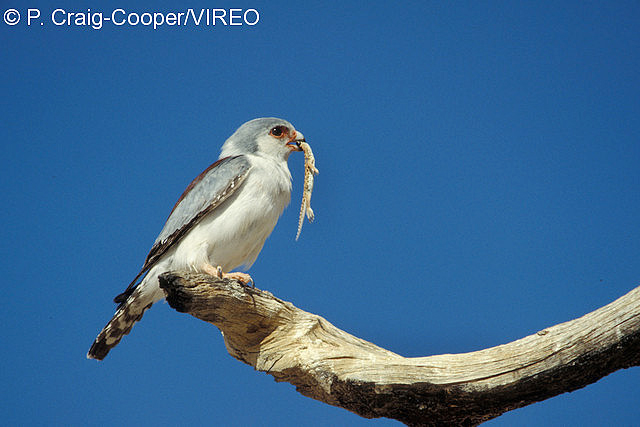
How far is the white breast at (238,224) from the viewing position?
16.3 ft

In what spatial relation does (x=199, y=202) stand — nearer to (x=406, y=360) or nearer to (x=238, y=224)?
(x=238, y=224)

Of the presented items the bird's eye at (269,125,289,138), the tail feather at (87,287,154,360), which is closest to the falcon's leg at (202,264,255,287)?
the tail feather at (87,287,154,360)

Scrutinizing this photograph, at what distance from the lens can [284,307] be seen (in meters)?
4.73

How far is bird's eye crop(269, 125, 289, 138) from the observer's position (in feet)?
18.5

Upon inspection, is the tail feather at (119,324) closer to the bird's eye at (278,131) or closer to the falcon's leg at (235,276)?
the falcon's leg at (235,276)

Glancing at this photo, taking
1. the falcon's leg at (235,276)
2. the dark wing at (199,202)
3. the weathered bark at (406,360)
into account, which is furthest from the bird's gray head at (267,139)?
the weathered bark at (406,360)

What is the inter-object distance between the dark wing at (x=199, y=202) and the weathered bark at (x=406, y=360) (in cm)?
85

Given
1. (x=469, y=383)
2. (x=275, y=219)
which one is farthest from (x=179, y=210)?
(x=469, y=383)

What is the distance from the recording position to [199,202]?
508cm

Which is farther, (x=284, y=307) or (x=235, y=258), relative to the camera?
(x=235, y=258)

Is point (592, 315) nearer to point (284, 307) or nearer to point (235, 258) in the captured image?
point (284, 307)

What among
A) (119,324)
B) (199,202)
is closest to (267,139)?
(199,202)

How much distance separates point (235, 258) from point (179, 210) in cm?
67

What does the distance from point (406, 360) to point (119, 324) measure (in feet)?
8.38
